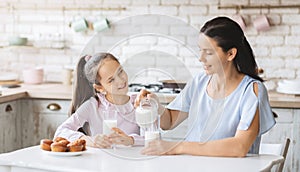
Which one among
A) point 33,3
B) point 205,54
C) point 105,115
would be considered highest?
point 33,3

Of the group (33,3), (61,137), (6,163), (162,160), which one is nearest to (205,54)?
(162,160)

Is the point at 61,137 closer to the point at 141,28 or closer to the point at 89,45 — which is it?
the point at 89,45

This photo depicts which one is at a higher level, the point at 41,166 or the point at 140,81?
the point at 140,81

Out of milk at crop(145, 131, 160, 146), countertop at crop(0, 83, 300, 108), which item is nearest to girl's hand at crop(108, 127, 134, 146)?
milk at crop(145, 131, 160, 146)

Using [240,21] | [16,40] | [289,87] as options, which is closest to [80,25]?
[16,40]

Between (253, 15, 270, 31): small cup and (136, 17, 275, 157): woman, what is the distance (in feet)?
5.28

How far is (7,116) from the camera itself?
4.18 m

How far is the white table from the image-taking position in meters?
2.24

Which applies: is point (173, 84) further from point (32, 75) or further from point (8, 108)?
point (32, 75)

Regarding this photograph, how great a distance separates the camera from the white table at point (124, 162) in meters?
2.24

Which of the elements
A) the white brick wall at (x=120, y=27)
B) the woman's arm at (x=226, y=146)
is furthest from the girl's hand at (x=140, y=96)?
the white brick wall at (x=120, y=27)

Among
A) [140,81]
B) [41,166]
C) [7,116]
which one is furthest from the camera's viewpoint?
[7,116]

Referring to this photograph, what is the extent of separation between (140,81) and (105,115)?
8.0 inches

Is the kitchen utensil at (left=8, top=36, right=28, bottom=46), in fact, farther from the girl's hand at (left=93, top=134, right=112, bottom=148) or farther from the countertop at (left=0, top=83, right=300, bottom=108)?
the girl's hand at (left=93, top=134, right=112, bottom=148)
